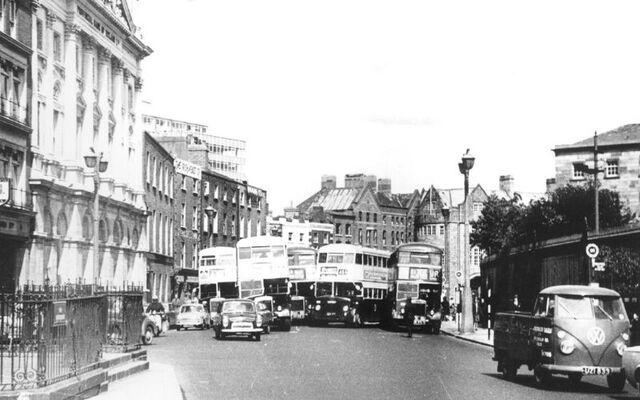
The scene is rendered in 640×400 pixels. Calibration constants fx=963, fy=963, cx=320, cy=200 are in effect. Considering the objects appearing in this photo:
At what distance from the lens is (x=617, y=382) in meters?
19.2

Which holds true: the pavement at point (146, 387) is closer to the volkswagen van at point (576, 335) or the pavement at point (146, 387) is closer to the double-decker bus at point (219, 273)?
the volkswagen van at point (576, 335)

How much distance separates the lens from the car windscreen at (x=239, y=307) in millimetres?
37125

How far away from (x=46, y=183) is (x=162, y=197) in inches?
1089

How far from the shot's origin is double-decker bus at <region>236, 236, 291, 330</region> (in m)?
50.2

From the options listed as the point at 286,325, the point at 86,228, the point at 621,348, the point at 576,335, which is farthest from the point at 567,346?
the point at 86,228

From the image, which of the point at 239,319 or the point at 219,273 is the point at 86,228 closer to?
the point at 219,273

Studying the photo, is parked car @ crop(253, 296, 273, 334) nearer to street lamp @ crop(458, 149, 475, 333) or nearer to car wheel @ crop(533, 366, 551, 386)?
street lamp @ crop(458, 149, 475, 333)

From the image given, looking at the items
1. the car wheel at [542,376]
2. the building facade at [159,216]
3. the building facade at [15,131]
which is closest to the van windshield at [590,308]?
the car wheel at [542,376]

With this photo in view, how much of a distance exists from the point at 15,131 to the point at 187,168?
125 feet

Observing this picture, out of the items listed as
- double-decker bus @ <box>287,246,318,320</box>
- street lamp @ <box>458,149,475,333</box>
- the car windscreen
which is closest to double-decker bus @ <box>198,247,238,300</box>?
double-decker bus @ <box>287,246,318,320</box>

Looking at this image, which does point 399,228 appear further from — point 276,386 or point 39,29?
point 276,386

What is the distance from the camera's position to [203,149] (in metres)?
85.6

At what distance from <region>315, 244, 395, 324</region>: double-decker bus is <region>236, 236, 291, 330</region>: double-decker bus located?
5.79 meters

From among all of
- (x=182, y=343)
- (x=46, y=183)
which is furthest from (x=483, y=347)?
(x=46, y=183)
